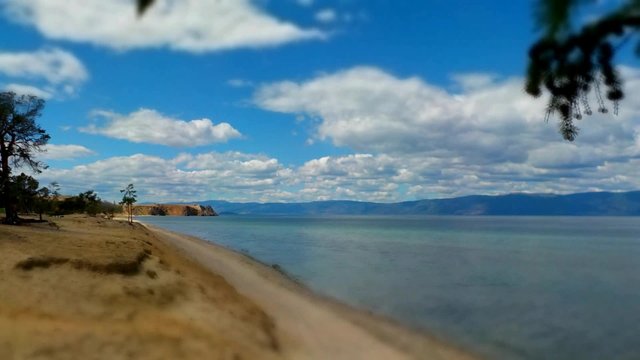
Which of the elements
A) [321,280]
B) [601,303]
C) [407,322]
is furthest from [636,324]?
[321,280]

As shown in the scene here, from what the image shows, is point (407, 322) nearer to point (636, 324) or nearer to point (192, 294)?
point (192, 294)

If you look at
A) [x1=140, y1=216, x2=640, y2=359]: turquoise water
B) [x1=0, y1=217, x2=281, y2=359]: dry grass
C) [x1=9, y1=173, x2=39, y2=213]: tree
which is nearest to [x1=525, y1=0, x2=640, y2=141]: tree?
[x1=0, y1=217, x2=281, y2=359]: dry grass

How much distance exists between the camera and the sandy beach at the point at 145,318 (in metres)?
13.0

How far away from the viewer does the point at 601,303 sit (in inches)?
1259

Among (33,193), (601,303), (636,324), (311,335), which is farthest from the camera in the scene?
(33,193)

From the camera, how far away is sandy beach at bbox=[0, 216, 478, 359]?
13016mm

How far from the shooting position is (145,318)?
50.2 feet

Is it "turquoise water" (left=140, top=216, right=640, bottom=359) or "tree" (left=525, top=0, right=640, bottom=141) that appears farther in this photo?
"turquoise water" (left=140, top=216, right=640, bottom=359)

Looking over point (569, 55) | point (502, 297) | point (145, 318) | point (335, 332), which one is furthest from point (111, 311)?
point (502, 297)

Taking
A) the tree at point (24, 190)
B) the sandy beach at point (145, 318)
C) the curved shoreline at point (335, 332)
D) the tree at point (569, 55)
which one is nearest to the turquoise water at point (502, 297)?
the curved shoreline at point (335, 332)

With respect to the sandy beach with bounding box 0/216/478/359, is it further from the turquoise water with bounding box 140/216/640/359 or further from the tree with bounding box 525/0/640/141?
the tree with bounding box 525/0/640/141

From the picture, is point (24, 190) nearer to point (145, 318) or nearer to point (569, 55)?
point (145, 318)

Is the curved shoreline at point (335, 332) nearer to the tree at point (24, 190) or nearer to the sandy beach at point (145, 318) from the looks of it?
the sandy beach at point (145, 318)

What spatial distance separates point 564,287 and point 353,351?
27859 mm
